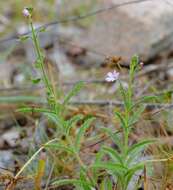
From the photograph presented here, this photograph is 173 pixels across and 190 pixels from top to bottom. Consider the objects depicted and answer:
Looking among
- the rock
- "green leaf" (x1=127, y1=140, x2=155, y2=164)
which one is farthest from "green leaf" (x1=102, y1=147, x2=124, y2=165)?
the rock

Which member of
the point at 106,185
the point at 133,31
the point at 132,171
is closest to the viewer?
the point at 132,171

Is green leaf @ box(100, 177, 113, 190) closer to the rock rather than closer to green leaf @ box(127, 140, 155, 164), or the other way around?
green leaf @ box(127, 140, 155, 164)

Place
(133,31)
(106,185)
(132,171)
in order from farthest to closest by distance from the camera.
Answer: (133,31) < (106,185) < (132,171)

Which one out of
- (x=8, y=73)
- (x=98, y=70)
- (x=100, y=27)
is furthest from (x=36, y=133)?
(x=100, y=27)

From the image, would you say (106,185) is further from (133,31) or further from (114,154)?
(133,31)

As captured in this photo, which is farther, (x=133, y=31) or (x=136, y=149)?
(x=133, y=31)

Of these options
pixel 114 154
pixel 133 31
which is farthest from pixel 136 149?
pixel 133 31

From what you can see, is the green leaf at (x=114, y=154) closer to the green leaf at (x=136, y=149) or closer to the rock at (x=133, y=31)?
the green leaf at (x=136, y=149)

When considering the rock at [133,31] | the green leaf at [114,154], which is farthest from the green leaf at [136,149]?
the rock at [133,31]
